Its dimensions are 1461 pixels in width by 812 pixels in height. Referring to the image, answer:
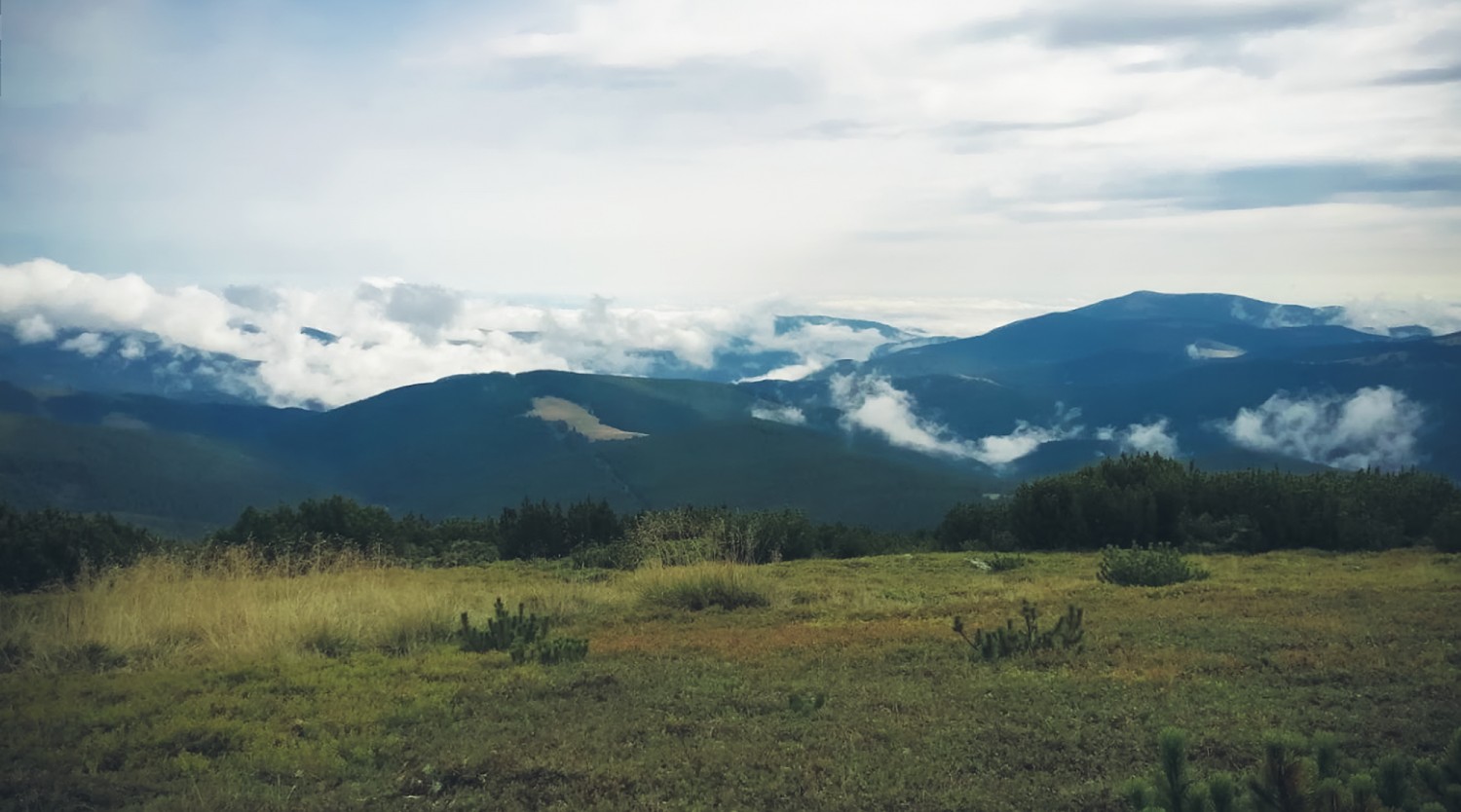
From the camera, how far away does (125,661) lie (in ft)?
34.8

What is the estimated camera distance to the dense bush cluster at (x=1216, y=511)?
938 inches

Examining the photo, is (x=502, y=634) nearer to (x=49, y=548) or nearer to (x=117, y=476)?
(x=49, y=548)

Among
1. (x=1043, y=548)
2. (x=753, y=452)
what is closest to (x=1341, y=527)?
(x=1043, y=548)

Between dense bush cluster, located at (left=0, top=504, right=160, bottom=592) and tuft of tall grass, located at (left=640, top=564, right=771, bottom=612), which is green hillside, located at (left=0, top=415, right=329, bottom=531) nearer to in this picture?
dense bush cluster, located at (left=0, top=504, right=160, bottom=592)

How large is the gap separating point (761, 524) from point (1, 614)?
15920 millimetres

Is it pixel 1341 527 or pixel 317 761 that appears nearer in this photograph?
pixel 317 761

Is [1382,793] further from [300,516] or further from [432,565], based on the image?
[300,516]

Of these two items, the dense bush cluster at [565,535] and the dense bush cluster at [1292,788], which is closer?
the dense bush cluster at [1292,788]

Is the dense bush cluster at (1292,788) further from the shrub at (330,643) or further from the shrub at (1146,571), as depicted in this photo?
the shrub at (1146,571)

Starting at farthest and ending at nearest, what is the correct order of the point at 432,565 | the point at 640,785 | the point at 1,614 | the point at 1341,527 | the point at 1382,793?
the point at 1341,527, the point at 432,565, the point at 1,614, the point at 640,785, the point at 1382,793

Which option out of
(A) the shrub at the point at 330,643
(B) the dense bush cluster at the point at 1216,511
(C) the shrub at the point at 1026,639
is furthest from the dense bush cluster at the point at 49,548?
(B) the dense bush cluster at the point at 1216,511

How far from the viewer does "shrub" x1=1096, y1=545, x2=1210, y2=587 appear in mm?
15977

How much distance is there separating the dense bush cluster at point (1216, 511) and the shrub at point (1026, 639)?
568 inches

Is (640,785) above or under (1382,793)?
under
